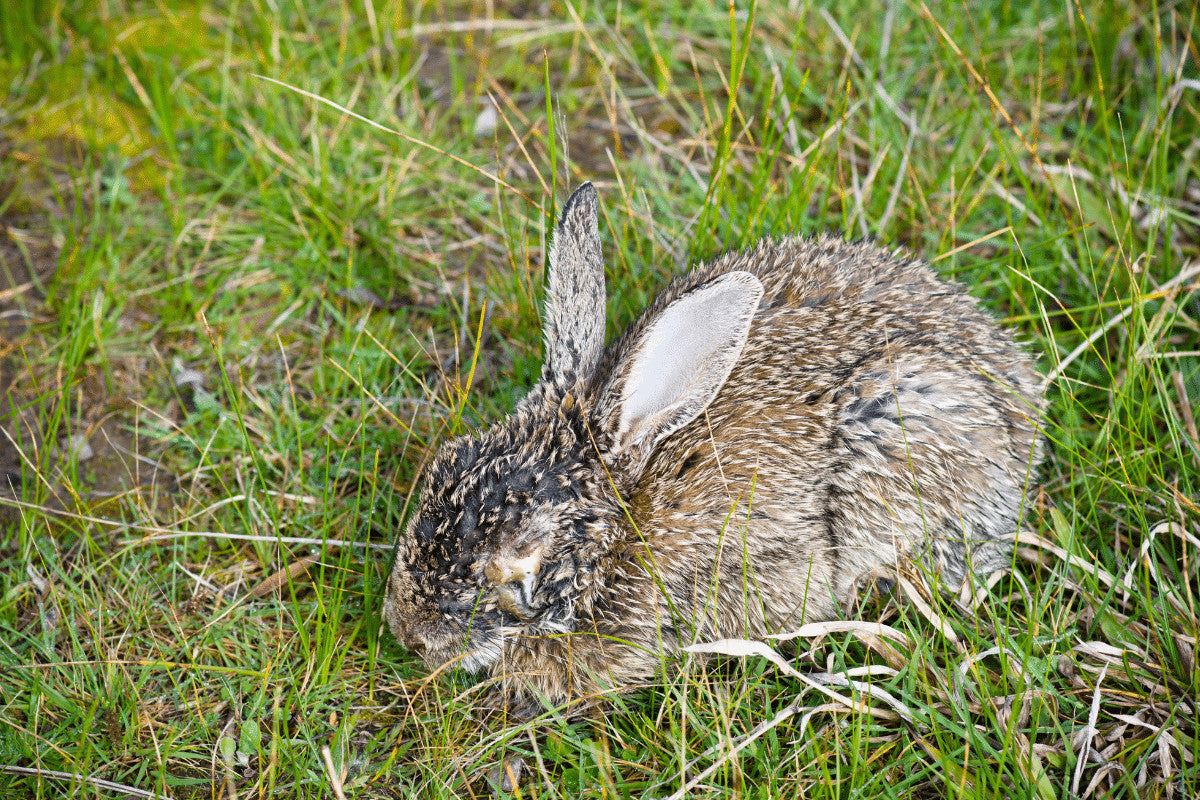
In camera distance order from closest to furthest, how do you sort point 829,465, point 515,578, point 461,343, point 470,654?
point 515,578
point 470,654
point 829,465
point 461,343

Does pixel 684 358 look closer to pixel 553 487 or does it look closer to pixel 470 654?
pixel 553 487

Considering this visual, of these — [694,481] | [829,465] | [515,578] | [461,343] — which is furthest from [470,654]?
[461,343]

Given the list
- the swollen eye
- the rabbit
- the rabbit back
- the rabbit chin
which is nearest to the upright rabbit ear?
the rabbit

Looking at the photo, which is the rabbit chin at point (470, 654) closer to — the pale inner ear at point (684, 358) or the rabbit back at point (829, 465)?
the rabbit back at point (829, 465)

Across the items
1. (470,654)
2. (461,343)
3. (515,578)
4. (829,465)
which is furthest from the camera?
(461,343)

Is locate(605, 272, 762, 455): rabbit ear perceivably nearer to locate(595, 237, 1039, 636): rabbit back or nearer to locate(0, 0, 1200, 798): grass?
locate(595, 237, 1039, 636): rabbit back
